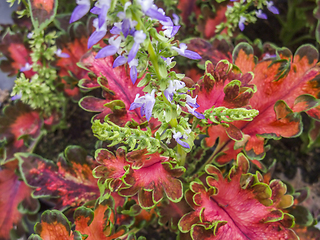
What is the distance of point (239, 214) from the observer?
2.71ft

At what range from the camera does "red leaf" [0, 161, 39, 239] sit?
3.65ft

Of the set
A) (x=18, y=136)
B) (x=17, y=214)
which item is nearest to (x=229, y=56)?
(x=18, y=136)

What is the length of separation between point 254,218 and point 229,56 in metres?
0.61

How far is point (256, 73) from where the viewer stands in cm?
92

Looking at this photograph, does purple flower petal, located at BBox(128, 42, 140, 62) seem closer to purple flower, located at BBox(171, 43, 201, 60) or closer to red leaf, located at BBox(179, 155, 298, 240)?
purple flower, located at BBox(171, 43, 201, 60)

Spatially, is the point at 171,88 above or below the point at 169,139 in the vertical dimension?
above

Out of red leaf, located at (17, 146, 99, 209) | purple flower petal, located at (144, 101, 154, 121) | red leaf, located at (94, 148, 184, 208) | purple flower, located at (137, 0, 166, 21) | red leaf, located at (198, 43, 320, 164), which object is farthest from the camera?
red leaf, located at (17, 146, 99, 209)

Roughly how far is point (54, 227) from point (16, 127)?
0.61m

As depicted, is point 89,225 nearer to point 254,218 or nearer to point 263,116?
point 254,218

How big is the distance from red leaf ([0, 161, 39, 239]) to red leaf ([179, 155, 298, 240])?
27.5 inches

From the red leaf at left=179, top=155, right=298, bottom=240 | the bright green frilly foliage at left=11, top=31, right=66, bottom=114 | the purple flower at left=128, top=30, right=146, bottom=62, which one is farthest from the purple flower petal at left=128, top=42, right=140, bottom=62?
the bright green frilly foliage at left=11, top=31, right=66, bottom=114

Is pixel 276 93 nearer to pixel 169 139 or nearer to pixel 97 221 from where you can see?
pixel 169 139

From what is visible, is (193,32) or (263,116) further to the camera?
(193,32)

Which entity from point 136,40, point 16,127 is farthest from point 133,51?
point 16,127
